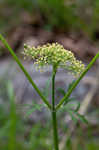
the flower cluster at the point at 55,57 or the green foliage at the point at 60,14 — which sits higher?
the flower cluster at the point at 55,57

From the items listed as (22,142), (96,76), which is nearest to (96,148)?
(22,142)

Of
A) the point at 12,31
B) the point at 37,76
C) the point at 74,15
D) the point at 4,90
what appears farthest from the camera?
the point at 12,31

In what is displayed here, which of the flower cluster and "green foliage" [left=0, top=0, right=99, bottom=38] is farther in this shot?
"green foliage" [left=0, top=0, right=99, bottom=38]

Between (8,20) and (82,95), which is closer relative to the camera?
(82,95)

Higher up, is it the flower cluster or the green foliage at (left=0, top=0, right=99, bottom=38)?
the flower cluster

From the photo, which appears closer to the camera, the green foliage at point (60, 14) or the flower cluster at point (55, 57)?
the flower cluster at point (55, 57)

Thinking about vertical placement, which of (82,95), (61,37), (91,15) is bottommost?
(82,95)

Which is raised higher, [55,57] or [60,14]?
[55,57]

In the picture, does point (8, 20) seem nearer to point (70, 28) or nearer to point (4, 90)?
point (70, 28)
